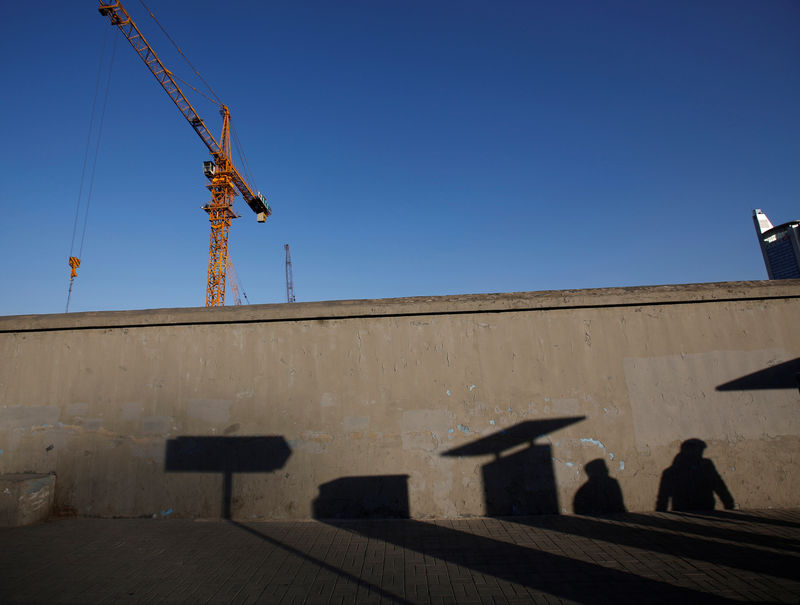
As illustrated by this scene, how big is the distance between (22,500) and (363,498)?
4.74 meters

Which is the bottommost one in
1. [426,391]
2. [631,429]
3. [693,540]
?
[693,540]

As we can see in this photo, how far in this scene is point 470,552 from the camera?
14.5 feet

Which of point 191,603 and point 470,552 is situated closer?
point 191,603

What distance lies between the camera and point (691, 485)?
5.59 m

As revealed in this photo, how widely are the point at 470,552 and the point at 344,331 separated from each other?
3372 mm

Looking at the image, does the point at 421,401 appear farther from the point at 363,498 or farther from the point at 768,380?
the point at 768,380

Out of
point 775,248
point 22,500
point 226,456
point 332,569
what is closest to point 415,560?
point 332,569

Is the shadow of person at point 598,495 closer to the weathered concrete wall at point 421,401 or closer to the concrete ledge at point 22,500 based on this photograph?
the weathered concrete wall at point 421,401

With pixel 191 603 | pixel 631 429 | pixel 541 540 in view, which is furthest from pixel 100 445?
pixel 631 429

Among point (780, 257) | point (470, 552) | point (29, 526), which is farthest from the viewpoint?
point (780, 257)

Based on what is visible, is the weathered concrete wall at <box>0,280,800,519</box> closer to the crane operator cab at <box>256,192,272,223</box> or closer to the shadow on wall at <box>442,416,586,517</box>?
the shadow on wall at <box>442,416,586,517</box>

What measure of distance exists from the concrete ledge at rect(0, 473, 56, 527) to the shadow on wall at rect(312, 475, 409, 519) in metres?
3.99

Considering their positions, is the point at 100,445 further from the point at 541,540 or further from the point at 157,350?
the point at 541,540

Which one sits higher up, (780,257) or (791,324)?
(780,257)
